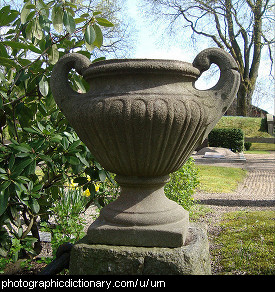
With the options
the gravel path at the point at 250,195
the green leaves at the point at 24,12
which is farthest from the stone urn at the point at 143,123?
the gravel path at the point at 250,195

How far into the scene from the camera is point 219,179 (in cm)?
931

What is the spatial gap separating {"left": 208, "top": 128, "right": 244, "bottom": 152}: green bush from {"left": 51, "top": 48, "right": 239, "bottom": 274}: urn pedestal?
16.3 meters

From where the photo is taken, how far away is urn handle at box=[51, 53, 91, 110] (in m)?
2.29

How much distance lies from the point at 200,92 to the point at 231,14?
72.5ft

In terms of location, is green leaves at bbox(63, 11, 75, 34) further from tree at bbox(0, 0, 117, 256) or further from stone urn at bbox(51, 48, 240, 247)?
stone urn at bbox(51, 48, 240, 247)

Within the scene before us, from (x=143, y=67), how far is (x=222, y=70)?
0.60m

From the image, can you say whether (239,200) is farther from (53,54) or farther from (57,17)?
(57,17)

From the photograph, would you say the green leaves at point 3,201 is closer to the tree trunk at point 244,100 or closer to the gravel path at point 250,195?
the gravel path at point 250,195

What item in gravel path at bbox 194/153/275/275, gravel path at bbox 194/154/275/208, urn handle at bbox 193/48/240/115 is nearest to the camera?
urn handle at bbox 193/48/240/115

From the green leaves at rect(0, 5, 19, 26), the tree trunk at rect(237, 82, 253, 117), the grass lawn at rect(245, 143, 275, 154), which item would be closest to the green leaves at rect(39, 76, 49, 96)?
the green leaves at rect(0, 5, 19, 26)

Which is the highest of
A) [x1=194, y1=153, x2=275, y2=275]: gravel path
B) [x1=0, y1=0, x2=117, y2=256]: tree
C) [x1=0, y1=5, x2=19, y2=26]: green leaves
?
[x1=0, y1=5, x2=19, y2=26]: green leaves

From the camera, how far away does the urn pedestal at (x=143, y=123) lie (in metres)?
2.00

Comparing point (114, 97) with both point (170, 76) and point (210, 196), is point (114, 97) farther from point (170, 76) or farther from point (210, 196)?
point (210, 196)
